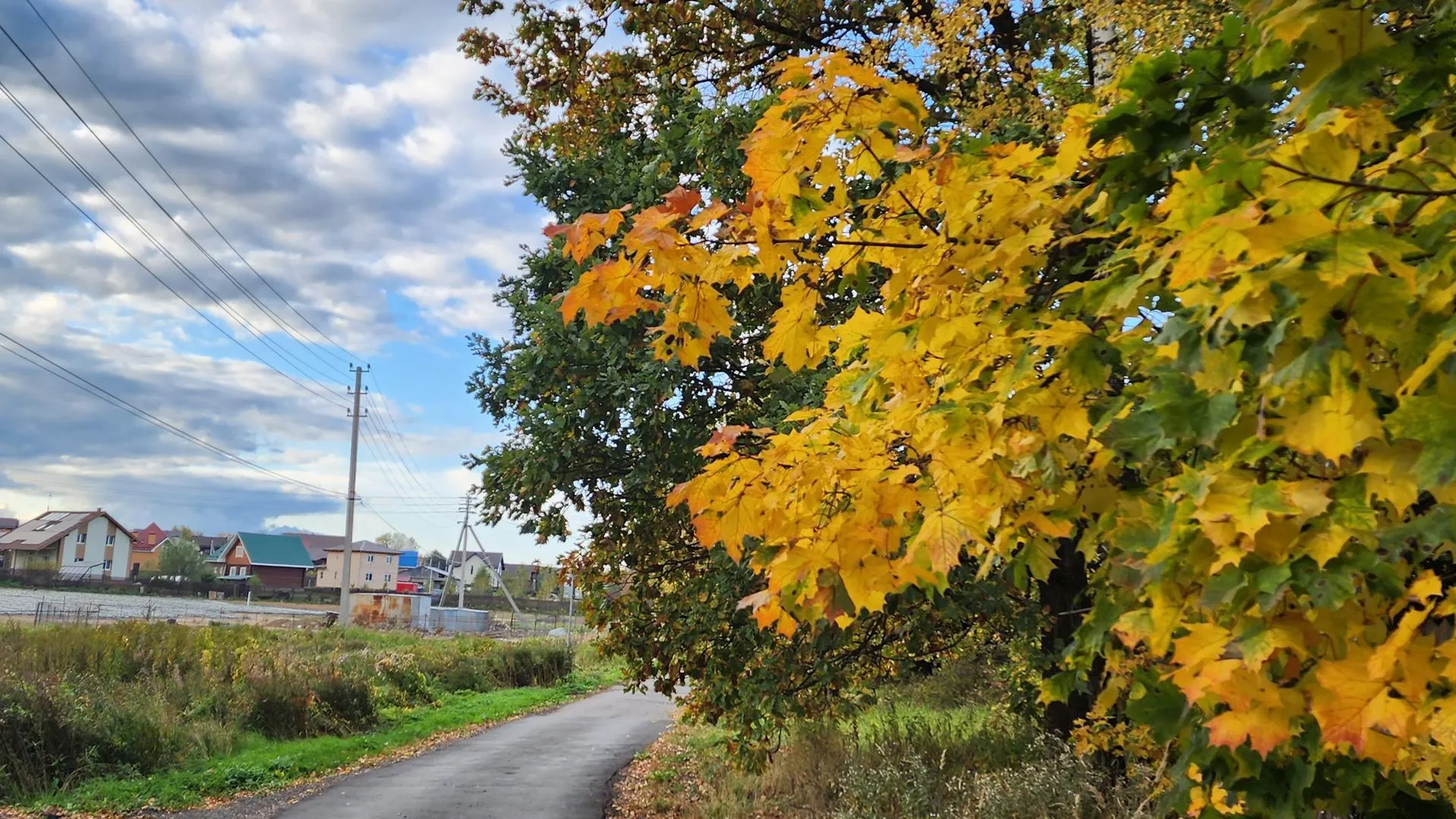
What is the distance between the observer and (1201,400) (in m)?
1.90

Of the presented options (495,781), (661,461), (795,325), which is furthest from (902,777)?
(495,781)

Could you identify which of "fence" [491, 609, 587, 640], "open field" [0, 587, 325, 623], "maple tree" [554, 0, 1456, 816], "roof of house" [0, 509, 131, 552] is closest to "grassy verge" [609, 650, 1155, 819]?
"maple tree" [554, 0, 1456, 816]

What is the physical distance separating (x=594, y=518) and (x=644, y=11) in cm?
498

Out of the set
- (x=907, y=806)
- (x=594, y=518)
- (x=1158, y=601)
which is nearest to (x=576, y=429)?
(x=594, y=518)

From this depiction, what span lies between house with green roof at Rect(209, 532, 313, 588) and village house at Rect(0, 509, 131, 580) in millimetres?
9312

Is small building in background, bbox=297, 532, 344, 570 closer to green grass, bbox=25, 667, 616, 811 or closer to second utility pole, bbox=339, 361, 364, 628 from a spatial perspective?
second utility pole, bbox=339, 361, 364, 628

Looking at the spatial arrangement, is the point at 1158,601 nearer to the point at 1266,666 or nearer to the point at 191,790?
the point at 1266,666

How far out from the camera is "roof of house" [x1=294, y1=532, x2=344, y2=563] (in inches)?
4224

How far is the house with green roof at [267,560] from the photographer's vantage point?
9256 centimetres

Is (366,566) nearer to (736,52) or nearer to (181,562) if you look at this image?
(181,562)

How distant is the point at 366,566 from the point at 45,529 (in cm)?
2855

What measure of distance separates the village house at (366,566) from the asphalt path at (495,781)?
288ft

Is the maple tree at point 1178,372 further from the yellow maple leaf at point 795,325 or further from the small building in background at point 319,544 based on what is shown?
the small building in background at point 319,544

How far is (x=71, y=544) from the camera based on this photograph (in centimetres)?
8188
